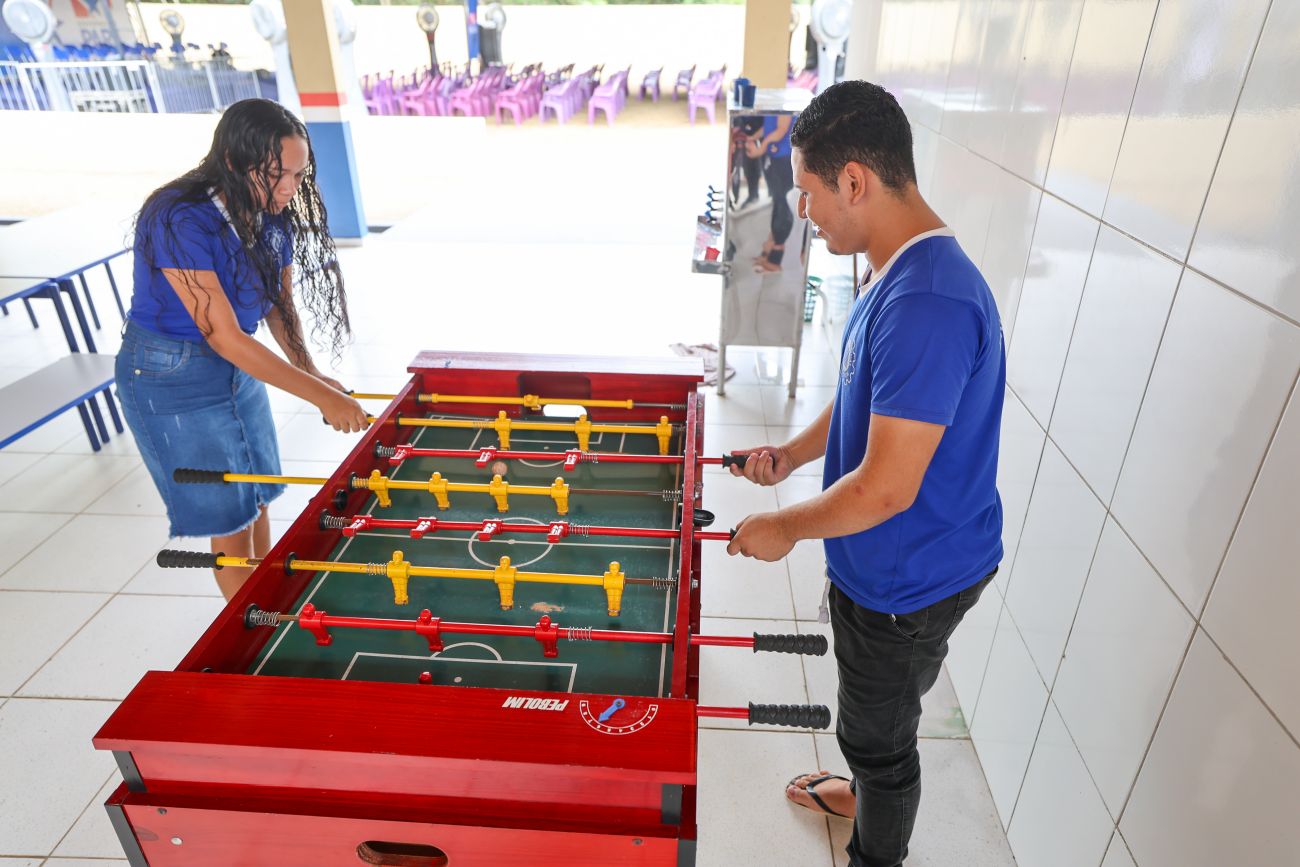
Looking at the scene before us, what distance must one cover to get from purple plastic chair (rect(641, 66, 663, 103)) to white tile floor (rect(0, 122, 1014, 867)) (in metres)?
10.3

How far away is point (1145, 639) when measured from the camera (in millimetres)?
1370

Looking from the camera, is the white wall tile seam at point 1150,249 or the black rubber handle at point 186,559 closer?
the white wall tile seam at point 1150,249

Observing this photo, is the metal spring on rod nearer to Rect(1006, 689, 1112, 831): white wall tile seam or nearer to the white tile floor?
the white tile floor

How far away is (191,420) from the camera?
2.13m

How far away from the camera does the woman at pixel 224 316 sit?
1906mm

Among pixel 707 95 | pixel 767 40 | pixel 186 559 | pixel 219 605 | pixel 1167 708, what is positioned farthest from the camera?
pixel 707 95

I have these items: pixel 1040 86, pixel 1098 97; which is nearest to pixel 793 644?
pixel 1098 97

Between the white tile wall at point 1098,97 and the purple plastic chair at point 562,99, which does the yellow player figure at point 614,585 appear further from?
the purple plastic chair at point 562,99

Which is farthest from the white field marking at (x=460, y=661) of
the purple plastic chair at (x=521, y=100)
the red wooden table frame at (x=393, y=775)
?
the purple plastic chair at (x=521, y=100)

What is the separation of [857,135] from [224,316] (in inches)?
62.4

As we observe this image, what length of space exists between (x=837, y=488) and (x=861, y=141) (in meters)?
0.57

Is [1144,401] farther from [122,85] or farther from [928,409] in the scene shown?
[122,85]

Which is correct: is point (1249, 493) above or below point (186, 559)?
above

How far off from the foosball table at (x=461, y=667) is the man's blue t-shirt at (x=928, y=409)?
0.26m
